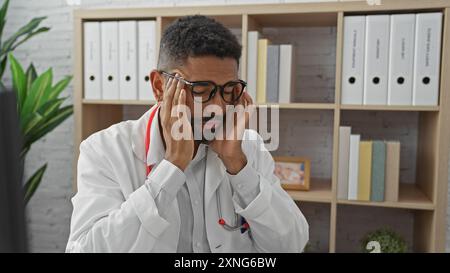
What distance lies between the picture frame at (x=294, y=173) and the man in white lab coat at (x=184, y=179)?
0.72 meters

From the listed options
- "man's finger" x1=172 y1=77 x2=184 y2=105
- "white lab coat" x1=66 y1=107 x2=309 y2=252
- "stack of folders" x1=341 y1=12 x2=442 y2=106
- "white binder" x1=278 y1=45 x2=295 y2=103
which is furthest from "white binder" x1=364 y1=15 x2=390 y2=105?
"man's finger" x1=172 y1=77 x2=184 y2=105

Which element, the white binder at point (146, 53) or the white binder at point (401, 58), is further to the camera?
the white binder at point (146, 53)

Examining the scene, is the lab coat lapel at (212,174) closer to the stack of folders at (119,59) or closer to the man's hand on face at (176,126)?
the man's hand on face at (176,126)

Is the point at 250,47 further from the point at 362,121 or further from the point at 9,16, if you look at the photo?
the point at 9,16

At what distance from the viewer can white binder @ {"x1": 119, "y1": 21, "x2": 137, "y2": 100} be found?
2.00m

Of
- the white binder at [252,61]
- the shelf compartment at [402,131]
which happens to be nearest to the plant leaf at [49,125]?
the white binder at [252,61]

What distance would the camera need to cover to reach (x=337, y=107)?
1812 millimetres

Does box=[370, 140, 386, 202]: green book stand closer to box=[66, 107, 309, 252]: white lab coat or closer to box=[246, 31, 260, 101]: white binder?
box=[246, 31, 260, 101]: white binder

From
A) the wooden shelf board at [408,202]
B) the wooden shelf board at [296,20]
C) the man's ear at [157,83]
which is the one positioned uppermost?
the wooden shelf board at [296,20]

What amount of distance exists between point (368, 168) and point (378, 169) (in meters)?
0.04

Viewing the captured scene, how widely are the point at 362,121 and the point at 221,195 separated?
1.20m

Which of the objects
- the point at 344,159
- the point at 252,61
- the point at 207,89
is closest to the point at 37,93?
the point at 252,61

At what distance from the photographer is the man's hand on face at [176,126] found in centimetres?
107

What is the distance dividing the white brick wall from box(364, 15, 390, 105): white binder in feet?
1.25
